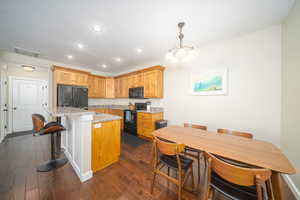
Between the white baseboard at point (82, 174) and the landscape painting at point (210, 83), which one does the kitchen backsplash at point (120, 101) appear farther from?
the white baseboard at point (82, 174)

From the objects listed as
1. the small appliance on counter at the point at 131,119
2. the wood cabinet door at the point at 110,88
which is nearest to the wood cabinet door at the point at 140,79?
the small appliance on counter at the point at 131,119

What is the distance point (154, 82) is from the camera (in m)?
3.53

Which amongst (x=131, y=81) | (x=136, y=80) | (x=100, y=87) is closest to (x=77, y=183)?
(x=136, y=80)

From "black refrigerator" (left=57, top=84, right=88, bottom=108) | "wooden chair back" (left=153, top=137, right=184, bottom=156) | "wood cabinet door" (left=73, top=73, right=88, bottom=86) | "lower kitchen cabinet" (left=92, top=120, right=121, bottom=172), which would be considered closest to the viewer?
"wooden chair back" (left=153, top=137, right=184, bottom=156)

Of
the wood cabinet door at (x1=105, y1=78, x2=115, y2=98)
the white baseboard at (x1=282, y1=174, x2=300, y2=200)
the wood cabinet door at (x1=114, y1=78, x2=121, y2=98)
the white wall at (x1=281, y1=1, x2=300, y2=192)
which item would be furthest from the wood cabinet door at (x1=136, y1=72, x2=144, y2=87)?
the white baseboard at (x1=282, y1=174, x2=300, y2=200)

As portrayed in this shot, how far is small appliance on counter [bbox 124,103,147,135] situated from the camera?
3.76 metres

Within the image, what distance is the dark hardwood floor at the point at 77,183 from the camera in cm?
140

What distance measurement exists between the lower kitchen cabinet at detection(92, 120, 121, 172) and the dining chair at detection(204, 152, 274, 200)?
5.62 ft

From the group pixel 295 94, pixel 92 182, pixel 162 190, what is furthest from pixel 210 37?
pixel 92 182

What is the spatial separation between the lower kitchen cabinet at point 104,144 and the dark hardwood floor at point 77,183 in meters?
0.14

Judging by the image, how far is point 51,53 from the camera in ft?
10.6

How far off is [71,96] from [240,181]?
4.84 meters

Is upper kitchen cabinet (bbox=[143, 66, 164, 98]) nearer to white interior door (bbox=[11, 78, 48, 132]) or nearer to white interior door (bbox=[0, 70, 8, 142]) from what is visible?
white interior door (bbox=[11, 78, 48, 132])

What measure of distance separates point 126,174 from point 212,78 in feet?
9.47
